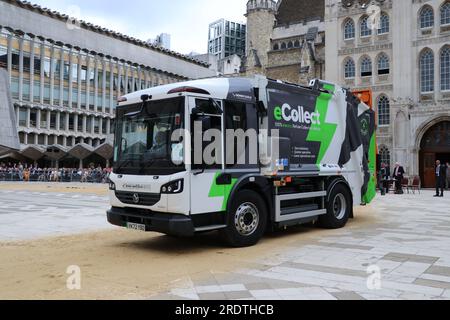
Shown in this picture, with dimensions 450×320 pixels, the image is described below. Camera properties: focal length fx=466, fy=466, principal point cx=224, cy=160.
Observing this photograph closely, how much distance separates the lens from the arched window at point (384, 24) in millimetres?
40344

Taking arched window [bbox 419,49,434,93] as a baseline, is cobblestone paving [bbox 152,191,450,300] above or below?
below

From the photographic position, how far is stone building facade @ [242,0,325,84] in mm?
52250

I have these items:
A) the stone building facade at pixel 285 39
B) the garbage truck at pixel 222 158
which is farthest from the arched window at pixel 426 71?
the garbage truck at pixel 222 158

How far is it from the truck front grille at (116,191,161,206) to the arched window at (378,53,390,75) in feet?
119

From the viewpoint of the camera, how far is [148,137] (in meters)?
8.48

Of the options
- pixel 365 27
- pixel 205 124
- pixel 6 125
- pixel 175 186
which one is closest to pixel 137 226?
pixel 175 186

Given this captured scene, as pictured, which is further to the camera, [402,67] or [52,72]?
[52,72]

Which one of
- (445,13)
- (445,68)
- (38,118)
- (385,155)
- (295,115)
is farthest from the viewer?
(38,118)

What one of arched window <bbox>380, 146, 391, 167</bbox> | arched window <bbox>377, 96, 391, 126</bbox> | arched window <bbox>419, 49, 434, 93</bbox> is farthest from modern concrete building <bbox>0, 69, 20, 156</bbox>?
arched window <bbox>419, 49, 434, 93</bbox>

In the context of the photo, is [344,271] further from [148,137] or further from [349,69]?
[349,69]

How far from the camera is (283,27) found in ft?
202

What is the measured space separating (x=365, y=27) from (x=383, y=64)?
3.86m

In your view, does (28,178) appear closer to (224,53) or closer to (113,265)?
(113,265)

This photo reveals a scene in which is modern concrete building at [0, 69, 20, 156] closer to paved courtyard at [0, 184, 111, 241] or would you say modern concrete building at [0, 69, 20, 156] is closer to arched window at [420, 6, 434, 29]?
paved courtyard at [0, 184, 111, 241]
